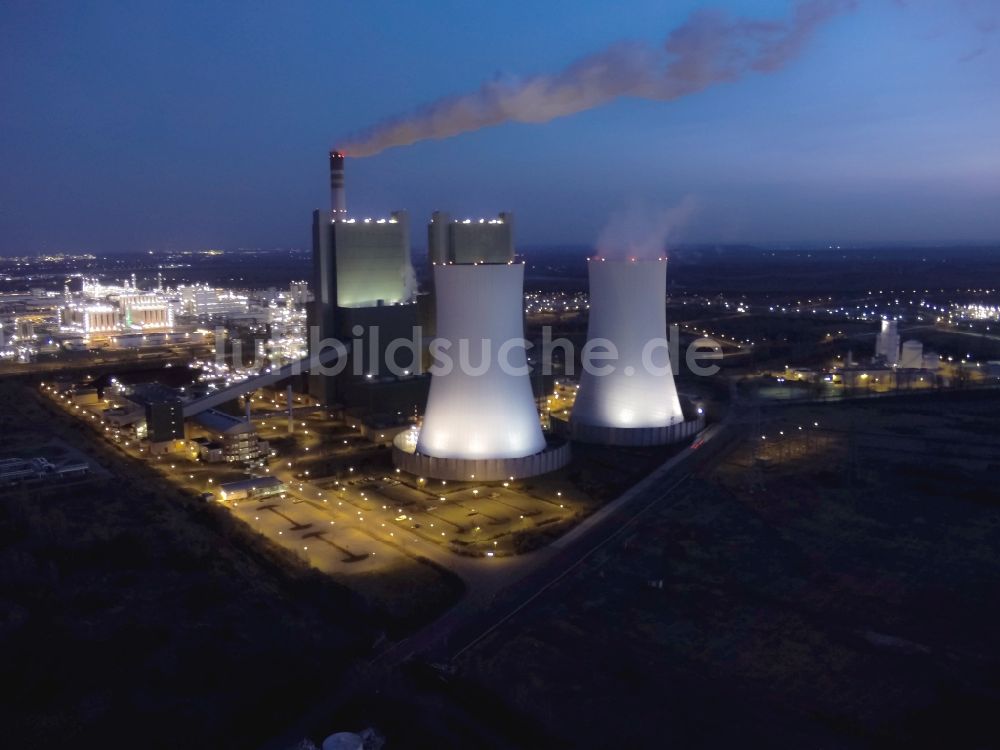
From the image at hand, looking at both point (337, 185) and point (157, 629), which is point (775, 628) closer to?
point (157, 629)

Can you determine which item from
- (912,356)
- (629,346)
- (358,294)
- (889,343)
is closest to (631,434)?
(629,346)

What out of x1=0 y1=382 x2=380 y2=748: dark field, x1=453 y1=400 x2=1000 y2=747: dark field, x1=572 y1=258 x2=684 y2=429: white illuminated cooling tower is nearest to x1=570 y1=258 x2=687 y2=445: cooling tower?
x1=572 y1=258 x2=684 y2=429: white illuminated cooling tower

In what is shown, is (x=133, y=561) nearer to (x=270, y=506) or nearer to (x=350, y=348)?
(x=270, y=506)

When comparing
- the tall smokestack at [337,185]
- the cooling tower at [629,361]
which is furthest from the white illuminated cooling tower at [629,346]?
the tall smokestack at [337,185]

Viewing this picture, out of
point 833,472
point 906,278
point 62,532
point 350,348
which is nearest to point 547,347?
point 350,348

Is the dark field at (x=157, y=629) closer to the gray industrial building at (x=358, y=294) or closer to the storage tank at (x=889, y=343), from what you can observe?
the gray industrial building at (x=358, y=294)

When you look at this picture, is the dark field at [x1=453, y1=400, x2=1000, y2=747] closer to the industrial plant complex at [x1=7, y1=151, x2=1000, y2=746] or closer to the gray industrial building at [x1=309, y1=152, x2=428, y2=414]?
the industrial plant complex at [x1=7, y1=151, x2=1000, y2=746]
